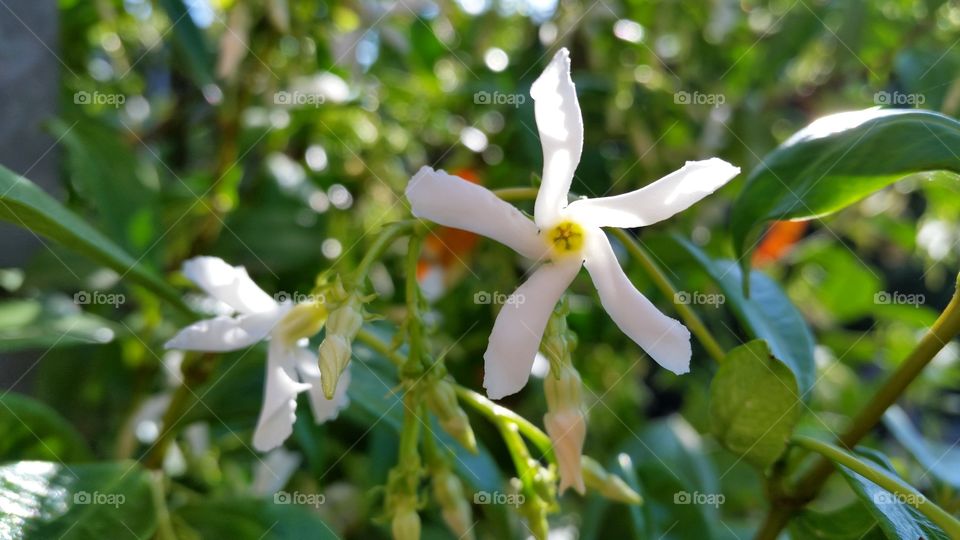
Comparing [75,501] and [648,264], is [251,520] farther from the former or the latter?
[648,264]

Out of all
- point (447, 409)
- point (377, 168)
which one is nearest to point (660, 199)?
point (447, 409)

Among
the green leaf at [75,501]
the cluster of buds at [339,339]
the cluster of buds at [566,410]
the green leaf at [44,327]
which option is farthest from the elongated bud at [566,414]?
the green leaf at [44,327]

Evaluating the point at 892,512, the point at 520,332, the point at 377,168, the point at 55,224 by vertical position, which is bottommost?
the point at 892,512

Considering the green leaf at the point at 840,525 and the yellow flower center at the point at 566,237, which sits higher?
the yellow flower center at the point at 566,237

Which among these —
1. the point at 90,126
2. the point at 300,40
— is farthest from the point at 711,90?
the point at 90,126

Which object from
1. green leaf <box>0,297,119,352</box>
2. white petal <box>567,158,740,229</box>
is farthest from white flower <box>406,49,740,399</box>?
green leaf <box>0,297,119,352</box>

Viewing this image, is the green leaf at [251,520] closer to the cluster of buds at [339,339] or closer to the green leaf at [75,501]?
the green leaf at [75,501]

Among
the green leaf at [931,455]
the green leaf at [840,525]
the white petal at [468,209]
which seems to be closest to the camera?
the white petal at [468,209]
